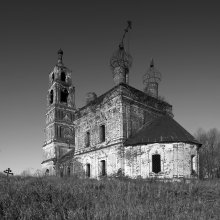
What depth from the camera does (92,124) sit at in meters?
22.1

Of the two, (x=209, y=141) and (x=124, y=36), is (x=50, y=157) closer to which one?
(x=124, y=36)

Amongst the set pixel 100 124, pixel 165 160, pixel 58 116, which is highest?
pixel 58 116

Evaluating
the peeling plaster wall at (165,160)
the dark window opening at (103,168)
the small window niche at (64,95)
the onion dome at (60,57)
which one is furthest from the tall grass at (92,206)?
the onion dome at (60,57)

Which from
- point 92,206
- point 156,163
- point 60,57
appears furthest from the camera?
point 60,57

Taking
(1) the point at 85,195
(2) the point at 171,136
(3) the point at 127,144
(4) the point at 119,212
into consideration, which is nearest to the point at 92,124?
(3) the point at 127,144

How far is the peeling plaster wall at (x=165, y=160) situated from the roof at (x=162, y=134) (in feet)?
1.04

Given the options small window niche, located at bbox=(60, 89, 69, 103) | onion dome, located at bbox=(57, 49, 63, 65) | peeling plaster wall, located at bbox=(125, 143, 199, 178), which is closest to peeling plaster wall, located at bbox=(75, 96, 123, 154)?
peeling plaster wall, located at bbox=(125, 143, 199, 178)

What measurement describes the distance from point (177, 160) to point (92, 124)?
776cm

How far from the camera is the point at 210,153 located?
43.7 m

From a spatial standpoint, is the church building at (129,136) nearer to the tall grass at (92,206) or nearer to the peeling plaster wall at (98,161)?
the peeling plaster wall at (98,161)

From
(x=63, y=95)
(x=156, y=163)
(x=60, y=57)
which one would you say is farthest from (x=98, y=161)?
(x=60, y=57)

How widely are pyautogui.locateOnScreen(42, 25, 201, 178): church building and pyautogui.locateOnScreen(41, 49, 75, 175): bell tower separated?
12746mm

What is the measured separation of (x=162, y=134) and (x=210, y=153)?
2925 centimetres

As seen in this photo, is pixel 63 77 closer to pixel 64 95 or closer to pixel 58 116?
pixel 64 95
